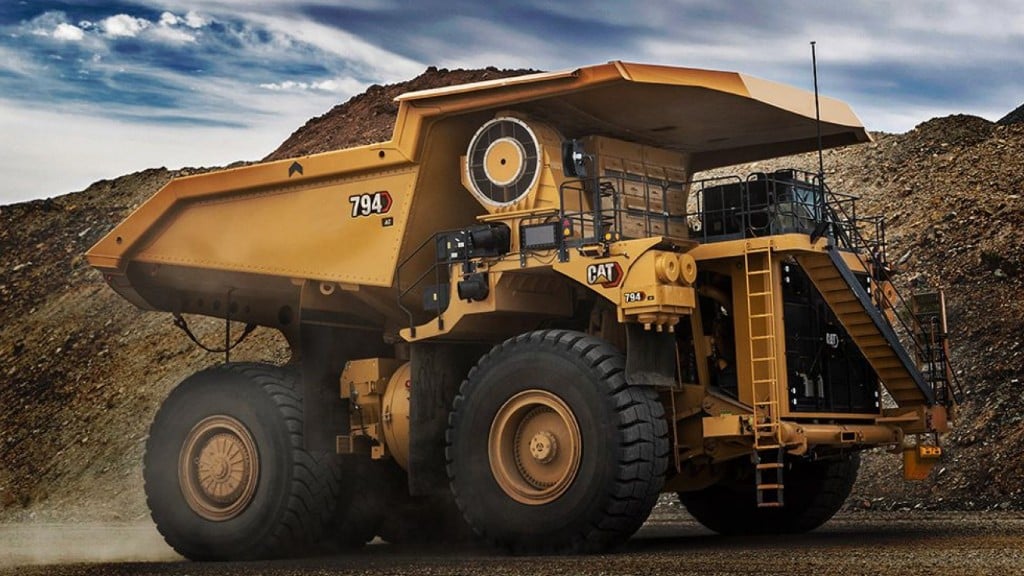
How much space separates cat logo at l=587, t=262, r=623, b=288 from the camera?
42.5 ft

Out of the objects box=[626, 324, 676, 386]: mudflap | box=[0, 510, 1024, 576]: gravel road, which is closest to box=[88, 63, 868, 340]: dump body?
box=[626, 324, 676, 386]: mudflap

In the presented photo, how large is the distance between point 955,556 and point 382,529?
6667 millimetres

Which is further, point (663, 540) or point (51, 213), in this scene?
point (51, 213)

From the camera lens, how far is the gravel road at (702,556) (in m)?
11.1

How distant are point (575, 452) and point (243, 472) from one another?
436cm

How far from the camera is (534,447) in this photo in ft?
43.0

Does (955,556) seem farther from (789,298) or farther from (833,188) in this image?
(833,188)

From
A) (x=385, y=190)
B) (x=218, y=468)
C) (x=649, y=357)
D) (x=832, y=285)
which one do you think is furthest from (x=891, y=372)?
(x=218, y=468)

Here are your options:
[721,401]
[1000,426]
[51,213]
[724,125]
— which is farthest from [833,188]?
[51,213]

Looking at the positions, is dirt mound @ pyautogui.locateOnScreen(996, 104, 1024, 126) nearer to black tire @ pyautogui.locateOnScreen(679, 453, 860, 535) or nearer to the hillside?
the hillside

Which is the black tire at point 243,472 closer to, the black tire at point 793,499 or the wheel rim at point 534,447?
the wheel rim at point 534,447

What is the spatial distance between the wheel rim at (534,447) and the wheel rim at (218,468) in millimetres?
3337

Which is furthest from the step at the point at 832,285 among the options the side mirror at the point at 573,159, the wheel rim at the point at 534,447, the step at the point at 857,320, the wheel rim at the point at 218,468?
the wheel rim at the point at 218,468

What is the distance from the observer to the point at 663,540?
600 inches
